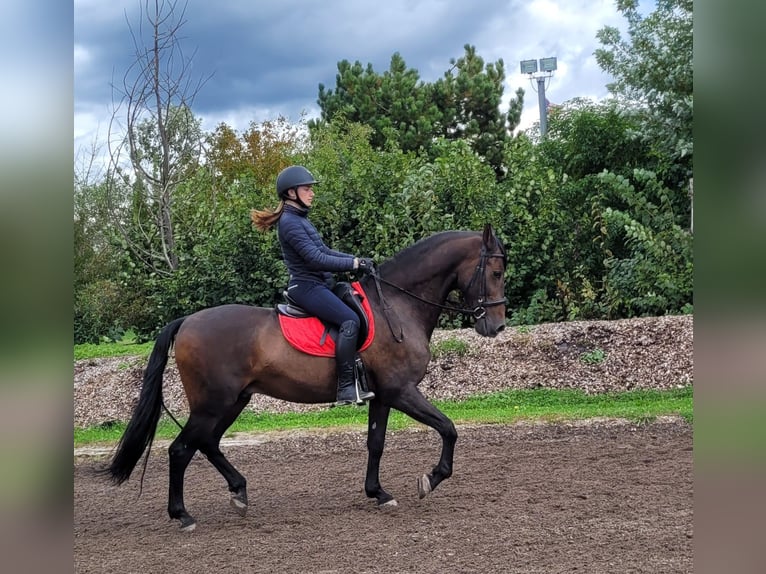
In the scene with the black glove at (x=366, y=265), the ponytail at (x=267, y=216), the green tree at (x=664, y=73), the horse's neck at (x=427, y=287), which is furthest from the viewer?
the green tree at (x=664, y=73)

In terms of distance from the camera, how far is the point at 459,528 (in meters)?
5.13

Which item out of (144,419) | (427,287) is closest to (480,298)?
(427,287)

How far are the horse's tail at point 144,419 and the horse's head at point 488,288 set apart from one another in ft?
8.05

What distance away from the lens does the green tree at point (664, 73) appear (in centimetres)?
1114

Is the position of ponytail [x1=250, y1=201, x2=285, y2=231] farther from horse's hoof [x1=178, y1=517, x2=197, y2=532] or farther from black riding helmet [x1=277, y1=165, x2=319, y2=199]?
horse's hoof [x1=178, y1=517, x2=197, y2=532]

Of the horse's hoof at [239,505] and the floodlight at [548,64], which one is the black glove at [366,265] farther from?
the floodlight at [548,64]

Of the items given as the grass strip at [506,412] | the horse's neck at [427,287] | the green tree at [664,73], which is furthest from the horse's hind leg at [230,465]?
the green tree at [664,73]

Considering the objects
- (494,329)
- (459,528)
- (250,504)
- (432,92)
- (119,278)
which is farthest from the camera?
(432,92)

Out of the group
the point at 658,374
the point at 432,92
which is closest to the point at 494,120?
the point at 432,92

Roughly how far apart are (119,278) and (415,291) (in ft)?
35.3

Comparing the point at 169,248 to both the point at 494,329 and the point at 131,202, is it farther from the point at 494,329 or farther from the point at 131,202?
the point at 494,329

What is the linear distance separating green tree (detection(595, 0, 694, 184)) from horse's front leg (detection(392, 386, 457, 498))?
7.37 metres

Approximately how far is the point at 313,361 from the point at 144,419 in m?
1.47

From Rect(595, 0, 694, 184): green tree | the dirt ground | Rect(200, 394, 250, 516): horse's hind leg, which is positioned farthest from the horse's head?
Rect(595, 0, 694, 184): green tree
